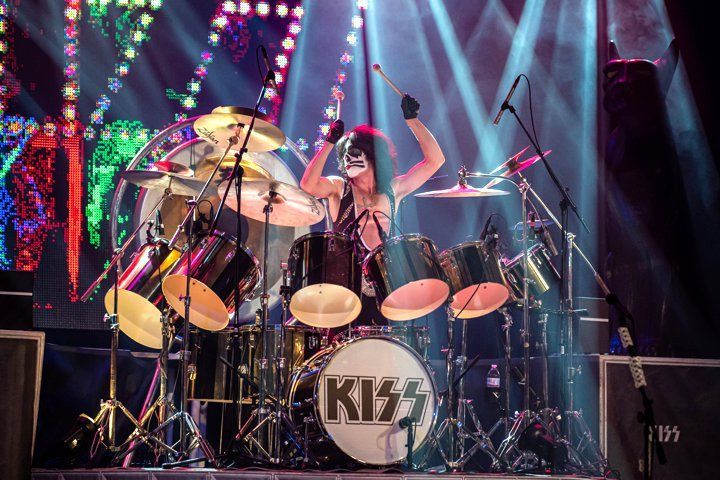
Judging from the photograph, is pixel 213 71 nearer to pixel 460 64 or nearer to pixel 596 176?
pixel 460 64

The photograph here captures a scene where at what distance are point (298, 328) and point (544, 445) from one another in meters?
1.58

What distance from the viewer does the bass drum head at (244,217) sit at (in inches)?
226

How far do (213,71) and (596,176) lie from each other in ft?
10.6

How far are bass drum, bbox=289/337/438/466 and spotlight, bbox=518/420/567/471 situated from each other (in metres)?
0.54

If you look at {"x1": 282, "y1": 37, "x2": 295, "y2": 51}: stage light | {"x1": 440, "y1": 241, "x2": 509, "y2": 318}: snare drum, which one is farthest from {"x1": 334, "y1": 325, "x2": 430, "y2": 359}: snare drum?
{"x1": 282, "y1": 37, "x2": 295, "y2": 51}: stage light

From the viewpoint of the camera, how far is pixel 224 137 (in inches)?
185

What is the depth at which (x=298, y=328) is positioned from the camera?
4.88 metres

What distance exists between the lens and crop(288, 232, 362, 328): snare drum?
4488 millimetres

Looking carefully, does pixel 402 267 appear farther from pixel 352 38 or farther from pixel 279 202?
pixel 352 38

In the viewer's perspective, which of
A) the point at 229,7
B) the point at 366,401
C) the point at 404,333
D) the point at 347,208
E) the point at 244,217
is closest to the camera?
the point at 366,401

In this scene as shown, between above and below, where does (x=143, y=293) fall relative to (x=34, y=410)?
above

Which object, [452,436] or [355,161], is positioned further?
[355,161]

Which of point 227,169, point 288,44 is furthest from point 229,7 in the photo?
point 227,169

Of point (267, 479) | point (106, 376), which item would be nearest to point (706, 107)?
point (267, 479)
